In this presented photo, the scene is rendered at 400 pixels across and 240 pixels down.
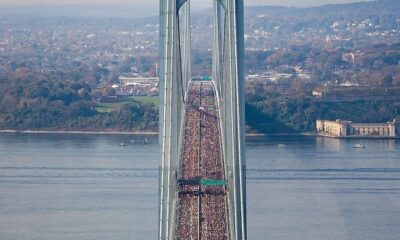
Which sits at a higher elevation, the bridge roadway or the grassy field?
the grassy field

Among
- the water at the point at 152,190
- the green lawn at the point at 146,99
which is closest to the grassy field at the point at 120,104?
the green lawn at the point at 146,99

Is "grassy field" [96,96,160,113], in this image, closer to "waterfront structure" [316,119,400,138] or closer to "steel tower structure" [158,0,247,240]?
"waterfront structure" [316,119,400,138]

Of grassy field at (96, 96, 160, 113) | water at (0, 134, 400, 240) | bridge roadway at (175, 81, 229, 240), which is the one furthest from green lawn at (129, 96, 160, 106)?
bridge roadway at (175, 81, 229, 240)

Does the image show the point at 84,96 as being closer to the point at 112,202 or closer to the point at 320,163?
the point at 320,163

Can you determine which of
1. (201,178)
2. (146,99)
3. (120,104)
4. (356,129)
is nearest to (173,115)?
(201,178)

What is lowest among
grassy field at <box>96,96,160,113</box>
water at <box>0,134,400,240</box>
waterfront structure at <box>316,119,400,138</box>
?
water at <box>0,134,400,240</box>

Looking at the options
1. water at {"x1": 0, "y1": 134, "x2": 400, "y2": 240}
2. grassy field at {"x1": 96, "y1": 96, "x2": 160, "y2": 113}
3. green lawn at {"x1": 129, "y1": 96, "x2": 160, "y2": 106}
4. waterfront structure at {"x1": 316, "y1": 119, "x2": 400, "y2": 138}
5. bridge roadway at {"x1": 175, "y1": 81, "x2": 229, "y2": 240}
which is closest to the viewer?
bridge roadway at {"x1": 175, "y1": 81, "x2": 229, "y2": 240}

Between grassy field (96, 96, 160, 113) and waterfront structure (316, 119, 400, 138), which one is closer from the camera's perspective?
waterfront structure (316, 119, 400, 138)

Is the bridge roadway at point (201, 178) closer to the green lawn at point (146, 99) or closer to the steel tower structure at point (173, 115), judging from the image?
the steel tower structure at point (173, 115)
